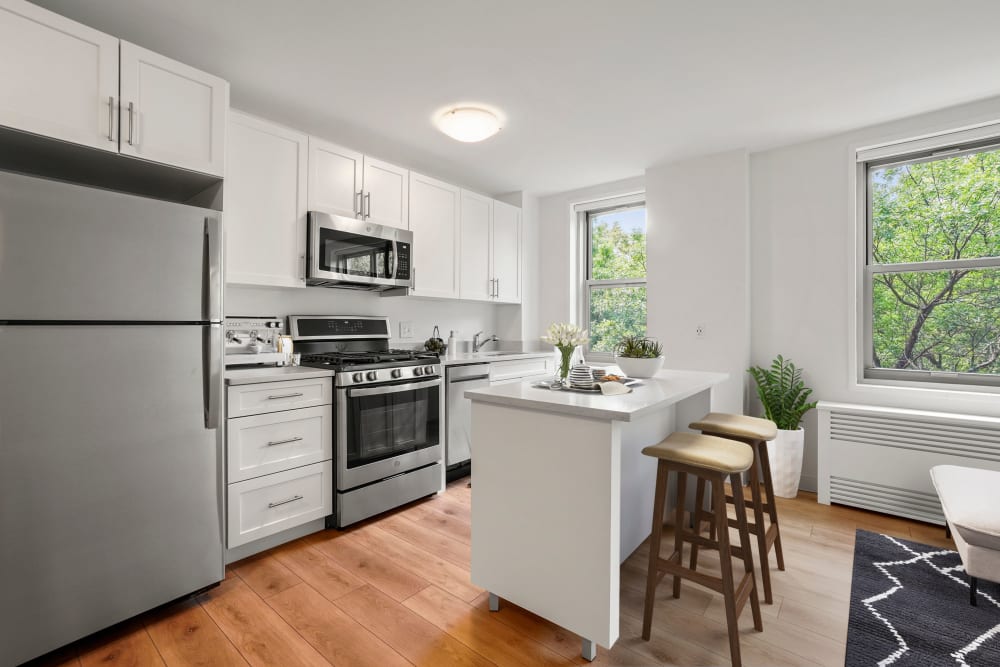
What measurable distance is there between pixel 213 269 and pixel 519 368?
2615 millimetres

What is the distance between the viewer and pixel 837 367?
10.8 feet

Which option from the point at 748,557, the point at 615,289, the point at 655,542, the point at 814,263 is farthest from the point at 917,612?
the point at 615,289

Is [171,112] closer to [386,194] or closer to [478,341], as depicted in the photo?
[386,194]

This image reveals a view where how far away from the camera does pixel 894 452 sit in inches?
113

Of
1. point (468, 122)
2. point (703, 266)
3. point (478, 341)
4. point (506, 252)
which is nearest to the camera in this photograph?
point (468, 122)

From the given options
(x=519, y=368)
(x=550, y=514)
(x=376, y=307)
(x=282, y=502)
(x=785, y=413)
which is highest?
(x=376, y=307)

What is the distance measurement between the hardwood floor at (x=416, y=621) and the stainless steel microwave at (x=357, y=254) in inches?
64.8

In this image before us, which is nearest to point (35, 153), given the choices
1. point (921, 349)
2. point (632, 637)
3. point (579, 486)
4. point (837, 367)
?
point (579, 486)

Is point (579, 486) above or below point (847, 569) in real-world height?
above

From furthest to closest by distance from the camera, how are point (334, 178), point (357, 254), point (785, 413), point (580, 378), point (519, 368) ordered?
point (519, 368) < point (785, 413) < point (357, 254) < point (334, 178) < point (580, 378)

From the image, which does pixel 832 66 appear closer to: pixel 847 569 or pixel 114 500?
pixel 847 569

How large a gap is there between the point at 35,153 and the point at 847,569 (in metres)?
4.03

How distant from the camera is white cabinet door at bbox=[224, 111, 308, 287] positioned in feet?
8.54

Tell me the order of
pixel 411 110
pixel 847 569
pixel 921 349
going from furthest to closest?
pixel 921 349 → pixel 411 110 → pixel 847 569
